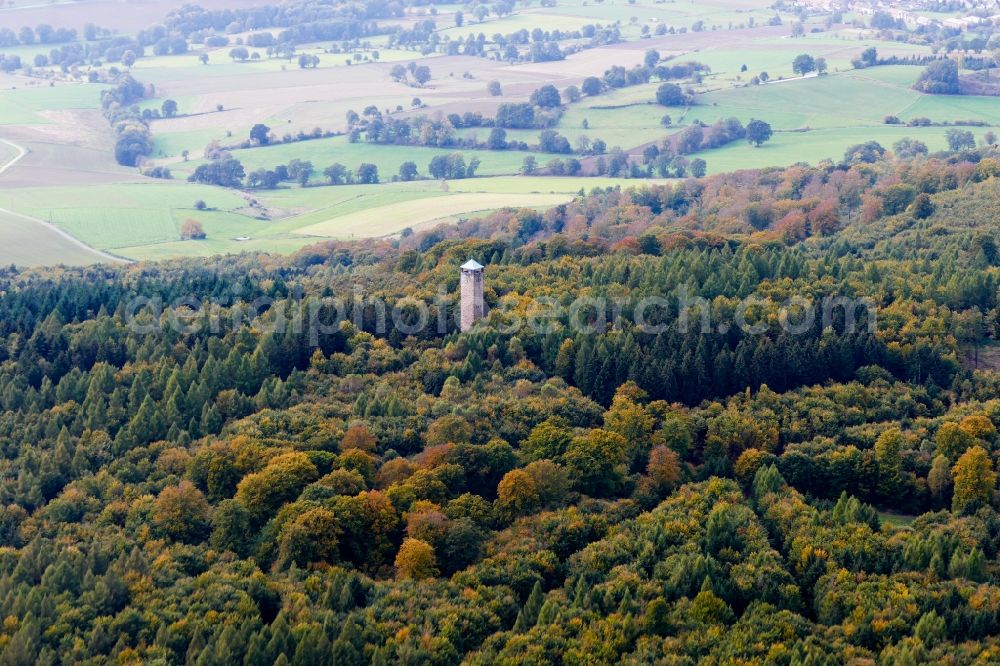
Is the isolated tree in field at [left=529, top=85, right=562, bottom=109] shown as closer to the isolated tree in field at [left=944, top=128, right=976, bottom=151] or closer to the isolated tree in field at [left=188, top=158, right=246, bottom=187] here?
the isolated tree in field at [left=188, top=158, right=246, bottom=187]

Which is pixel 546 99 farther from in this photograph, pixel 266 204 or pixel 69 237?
pixel 69 237

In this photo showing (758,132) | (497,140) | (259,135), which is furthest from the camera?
(259,135)

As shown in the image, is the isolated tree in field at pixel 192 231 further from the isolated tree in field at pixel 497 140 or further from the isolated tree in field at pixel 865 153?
the isolated tree in field at pixel 865 153

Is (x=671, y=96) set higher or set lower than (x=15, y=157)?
higher

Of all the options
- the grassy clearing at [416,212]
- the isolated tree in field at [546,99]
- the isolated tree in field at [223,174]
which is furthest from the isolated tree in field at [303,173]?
the isolated tree in field at [546,99]

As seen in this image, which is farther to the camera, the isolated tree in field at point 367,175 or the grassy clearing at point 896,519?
the isolated tree in field at point 367,175

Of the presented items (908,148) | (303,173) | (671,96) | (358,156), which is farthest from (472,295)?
(671,96)
